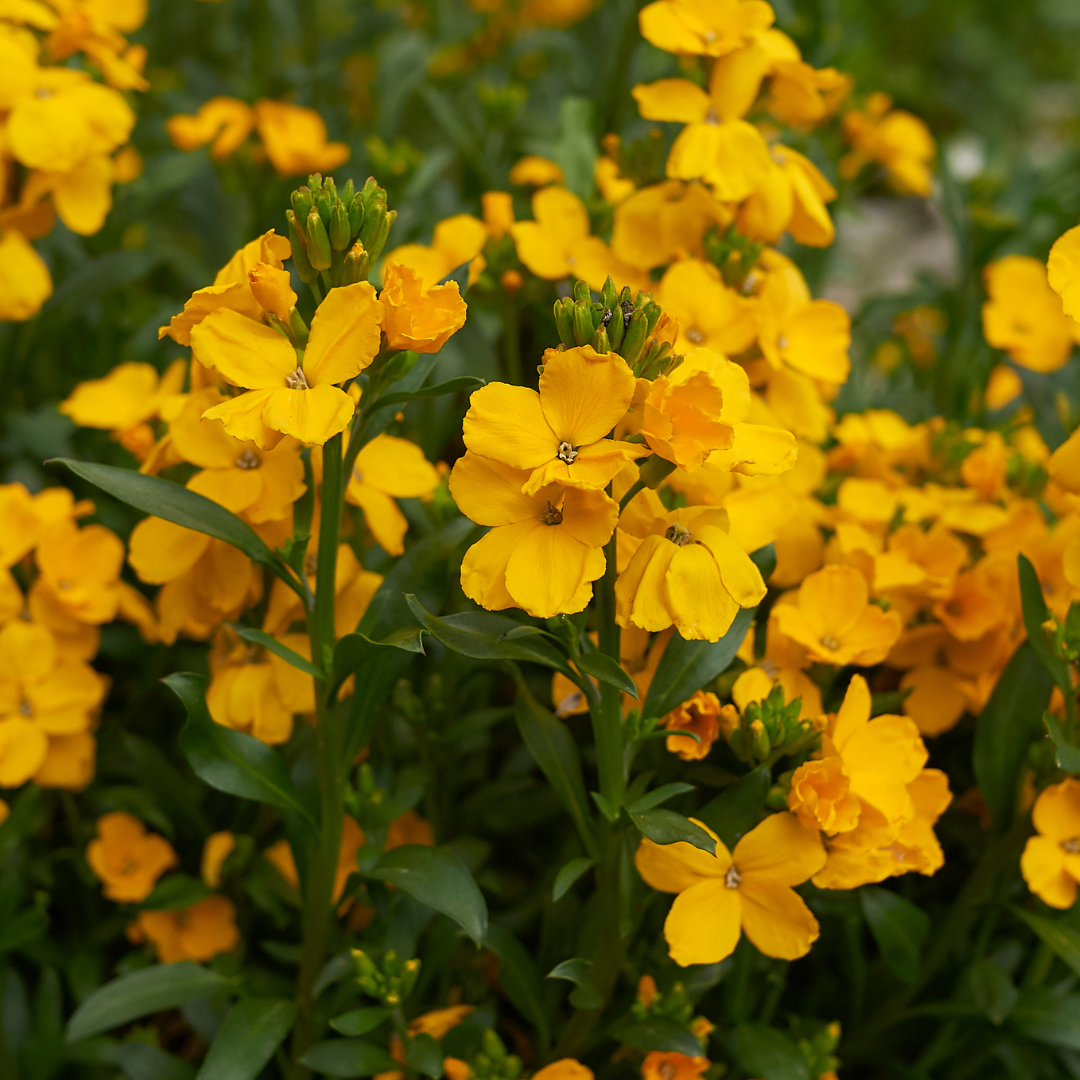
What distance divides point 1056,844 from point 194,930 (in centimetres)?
132

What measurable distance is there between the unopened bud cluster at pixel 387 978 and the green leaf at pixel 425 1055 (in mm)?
59

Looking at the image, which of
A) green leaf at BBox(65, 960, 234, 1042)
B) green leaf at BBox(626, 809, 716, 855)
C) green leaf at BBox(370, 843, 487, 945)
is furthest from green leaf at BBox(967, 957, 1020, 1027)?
green leaf at BBox(65, 960, 234, 1042)

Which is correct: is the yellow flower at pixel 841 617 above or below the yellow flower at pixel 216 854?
above

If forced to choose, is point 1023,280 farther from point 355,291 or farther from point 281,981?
point 281,981

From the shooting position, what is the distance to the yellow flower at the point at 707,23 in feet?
5.01

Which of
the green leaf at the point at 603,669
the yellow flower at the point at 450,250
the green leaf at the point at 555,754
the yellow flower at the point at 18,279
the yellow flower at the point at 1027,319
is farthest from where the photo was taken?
the yellow flower at the point at 1027,319

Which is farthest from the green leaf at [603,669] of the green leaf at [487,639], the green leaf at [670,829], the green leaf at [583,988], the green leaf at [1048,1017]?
the green leaf at [1048,1017]

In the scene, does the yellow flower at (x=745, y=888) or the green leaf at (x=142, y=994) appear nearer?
the yellow flower at (x=745, y=888)

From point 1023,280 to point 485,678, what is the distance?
1454 millimetres

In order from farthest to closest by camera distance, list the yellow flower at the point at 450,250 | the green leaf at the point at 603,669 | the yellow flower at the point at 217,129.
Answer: the yellow flower at the point at 217,129
the yellow flower at the point at 450,250
the green leaf at the point at 603,669

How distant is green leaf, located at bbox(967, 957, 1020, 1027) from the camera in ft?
4.70

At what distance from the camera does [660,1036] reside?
4.28ft

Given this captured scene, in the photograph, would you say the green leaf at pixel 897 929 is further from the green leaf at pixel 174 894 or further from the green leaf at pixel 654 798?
the green leaf at pixel 174 894

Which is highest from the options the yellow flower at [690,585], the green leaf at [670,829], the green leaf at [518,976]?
the yellow flower at [690,585]
